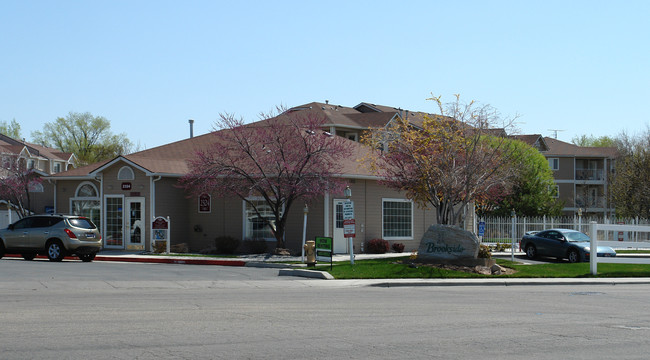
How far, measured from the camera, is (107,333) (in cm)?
991

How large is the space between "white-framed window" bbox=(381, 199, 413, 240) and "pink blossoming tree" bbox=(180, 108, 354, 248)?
13.8 ft

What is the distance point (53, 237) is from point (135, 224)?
19.2ft

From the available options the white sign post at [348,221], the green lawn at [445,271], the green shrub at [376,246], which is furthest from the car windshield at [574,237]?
the white sign post at [348,221]

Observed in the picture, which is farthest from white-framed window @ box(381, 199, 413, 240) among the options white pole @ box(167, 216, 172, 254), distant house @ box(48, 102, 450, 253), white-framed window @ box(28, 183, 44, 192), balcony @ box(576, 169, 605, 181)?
balcony @ box(576, 169, 605, 181)

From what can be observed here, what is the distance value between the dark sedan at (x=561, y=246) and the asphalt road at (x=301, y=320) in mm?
10251

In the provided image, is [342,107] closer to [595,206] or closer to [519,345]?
[595,206]

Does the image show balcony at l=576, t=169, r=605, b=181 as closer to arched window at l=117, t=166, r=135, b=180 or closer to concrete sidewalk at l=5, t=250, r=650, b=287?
concrete sidewalk at l=5, t=250, r=650, b=287

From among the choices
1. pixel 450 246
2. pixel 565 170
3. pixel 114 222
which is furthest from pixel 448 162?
pixel 565 170

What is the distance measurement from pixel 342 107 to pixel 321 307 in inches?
1602

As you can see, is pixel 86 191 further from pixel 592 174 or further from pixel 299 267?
pixel 592 174

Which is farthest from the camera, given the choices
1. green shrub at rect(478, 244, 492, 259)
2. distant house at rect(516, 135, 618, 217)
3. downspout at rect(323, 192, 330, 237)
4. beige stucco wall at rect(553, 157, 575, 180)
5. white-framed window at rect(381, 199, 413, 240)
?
beige stucco wall at rect(553, 157, 575, 180)

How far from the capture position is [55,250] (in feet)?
83.3

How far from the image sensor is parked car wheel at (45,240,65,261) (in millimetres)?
25281

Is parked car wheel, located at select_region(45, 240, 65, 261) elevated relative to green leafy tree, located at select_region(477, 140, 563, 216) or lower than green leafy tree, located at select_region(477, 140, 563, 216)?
lower
